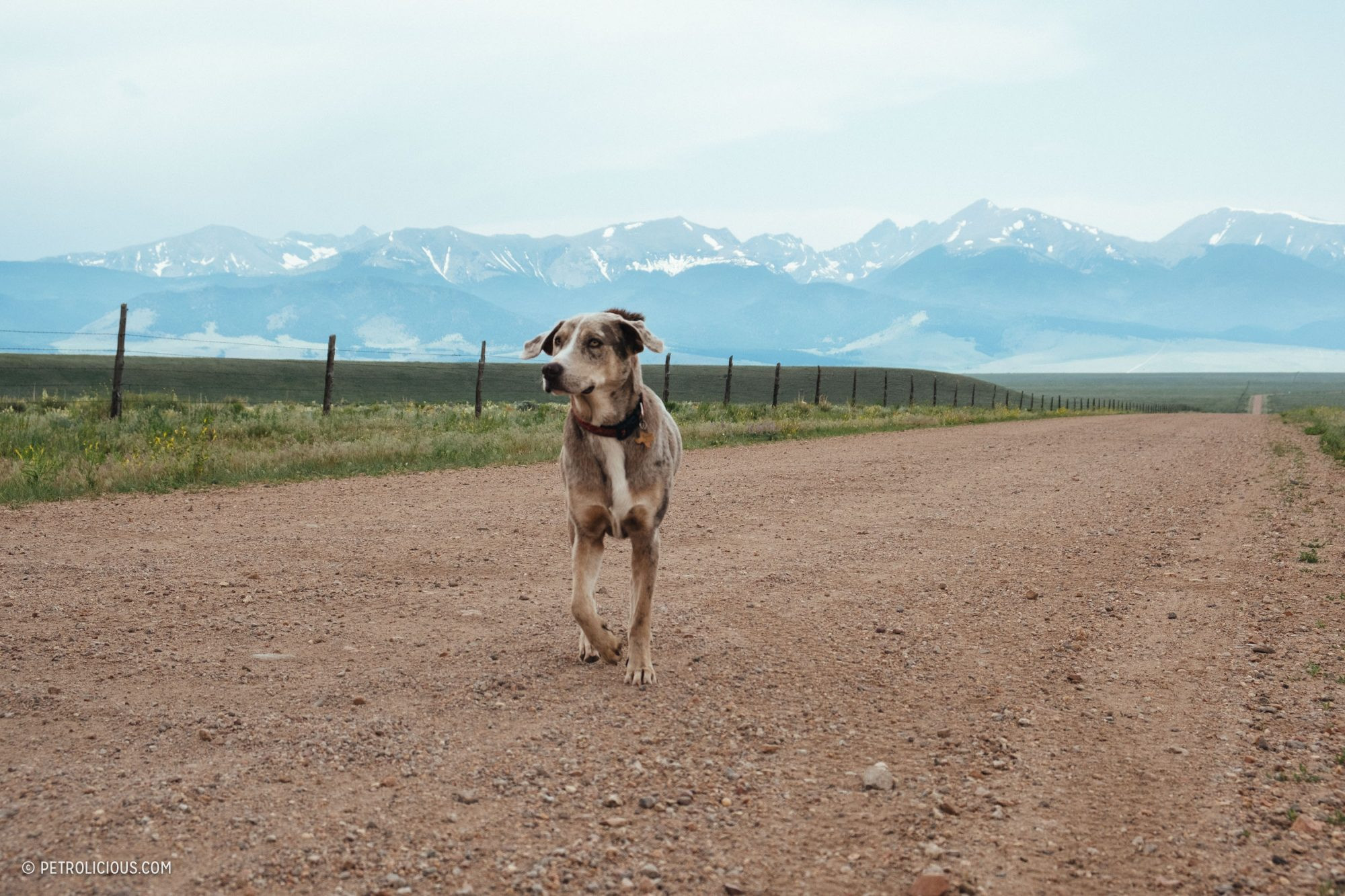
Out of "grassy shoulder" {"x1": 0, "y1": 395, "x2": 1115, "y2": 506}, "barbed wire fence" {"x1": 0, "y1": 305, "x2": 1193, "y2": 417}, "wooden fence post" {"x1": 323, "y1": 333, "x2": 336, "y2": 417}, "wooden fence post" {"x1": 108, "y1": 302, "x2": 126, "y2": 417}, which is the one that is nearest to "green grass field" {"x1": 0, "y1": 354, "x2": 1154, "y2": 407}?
"barbed wire fence" {"x1": 0, "y1": 305, "x2": 1193, "y2": 417}

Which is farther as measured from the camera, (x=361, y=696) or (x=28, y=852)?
(x=361, y=696)

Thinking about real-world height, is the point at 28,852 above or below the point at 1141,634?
below

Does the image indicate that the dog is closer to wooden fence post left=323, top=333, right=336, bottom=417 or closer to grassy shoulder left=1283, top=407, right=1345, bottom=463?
grassy shoulder left=1283, top=407, right=1345, bottom=463

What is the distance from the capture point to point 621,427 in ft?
16.9

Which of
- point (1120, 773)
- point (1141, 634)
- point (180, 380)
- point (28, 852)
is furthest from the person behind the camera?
point (180, 380)

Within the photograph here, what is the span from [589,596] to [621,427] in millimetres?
893

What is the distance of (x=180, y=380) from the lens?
7131 cm

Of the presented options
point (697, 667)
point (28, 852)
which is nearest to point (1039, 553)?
point (697, 667)

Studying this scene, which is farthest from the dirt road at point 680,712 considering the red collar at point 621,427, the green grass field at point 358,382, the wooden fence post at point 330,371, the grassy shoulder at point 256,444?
the green grass field at point 358,382

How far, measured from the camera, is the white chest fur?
5.15 m

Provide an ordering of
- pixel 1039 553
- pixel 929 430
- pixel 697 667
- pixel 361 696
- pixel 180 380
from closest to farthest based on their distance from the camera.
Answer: pixel 361 696 < pixel 697 667 < pixel 1039 553 < pixel 929 430 < pixel 180 380

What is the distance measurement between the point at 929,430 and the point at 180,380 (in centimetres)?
5891

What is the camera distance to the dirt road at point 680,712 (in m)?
3.39

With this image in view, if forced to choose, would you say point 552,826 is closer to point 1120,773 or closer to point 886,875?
point 886,875
